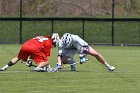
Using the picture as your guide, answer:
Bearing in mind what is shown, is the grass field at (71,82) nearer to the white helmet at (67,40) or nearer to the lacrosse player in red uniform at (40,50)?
the lacrosse player in red uniform at (40,50)

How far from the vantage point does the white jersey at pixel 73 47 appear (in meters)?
17.8

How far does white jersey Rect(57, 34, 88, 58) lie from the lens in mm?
17766

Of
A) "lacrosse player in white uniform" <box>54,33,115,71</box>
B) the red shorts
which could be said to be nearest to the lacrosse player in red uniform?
the red shorts

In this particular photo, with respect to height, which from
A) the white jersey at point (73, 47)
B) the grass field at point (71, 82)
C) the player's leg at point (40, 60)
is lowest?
the grass field at point (71, 82)

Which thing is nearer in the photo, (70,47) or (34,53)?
(34,53)

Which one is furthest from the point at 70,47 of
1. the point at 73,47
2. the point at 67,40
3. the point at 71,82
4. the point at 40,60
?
the point at 71,82

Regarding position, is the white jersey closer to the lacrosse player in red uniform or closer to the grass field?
the lacrosse player in red uniform

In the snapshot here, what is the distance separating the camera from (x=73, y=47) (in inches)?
711

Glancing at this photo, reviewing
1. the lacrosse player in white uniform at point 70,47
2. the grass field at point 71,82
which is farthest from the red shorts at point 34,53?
the lacrosse player in white uniform at point 70,47

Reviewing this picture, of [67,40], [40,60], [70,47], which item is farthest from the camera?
[70,47]

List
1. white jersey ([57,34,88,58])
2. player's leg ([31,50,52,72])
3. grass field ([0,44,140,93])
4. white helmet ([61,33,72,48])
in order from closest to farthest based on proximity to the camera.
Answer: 1. grass field ([0,44,140,93])
2. player's leg ([31,50,52,72])
3. white helmet ([61,33,72,48])
4. white jersey ([57,34,88,58])

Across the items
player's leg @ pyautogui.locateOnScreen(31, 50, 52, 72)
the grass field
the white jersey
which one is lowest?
the grass field

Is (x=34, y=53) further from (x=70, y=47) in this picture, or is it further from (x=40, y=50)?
(x=70, y=47)

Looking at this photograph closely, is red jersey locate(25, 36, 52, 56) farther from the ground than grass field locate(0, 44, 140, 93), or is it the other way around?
red jersey locate(25, 36, 52, 56)
